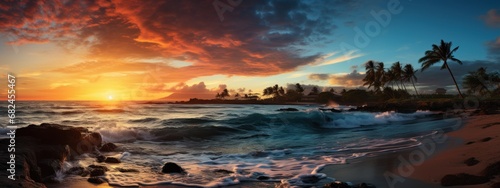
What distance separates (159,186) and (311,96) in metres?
158

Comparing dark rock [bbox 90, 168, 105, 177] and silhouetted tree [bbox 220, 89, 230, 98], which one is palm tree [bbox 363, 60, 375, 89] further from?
silhouetted tree [bbox 220, 89, 230, 98]

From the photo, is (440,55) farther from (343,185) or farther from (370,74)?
(343,185)

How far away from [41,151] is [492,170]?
37.5ft

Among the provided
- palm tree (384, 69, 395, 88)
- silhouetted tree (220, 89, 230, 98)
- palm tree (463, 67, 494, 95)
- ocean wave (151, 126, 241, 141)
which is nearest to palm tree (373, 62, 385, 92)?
palm tree (384, 69, 395, 88)

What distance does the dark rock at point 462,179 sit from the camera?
552cm

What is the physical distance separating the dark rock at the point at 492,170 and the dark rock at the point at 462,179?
0.57 feet

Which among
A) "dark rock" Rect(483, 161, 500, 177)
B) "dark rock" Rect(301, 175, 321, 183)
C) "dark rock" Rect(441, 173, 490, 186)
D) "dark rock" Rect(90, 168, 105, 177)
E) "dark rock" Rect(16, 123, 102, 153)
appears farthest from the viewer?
"dark rock" Rect(16, 123, 102, 153)

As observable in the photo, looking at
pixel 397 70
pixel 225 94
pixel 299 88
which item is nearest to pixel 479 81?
pixel 397 70

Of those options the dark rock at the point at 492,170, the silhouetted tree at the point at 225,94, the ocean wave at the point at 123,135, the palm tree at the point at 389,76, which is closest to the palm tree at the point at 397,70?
the palm tree at the point at 389,76

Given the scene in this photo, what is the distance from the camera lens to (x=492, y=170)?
5719mm

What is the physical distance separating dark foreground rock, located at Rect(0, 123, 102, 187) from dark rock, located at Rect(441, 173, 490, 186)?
805 centimetres

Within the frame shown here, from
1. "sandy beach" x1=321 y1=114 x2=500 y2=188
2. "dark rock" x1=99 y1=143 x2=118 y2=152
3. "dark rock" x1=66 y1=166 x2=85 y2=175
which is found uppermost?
"sandy beach" x1=321 y1=114 x2=500 y2=188

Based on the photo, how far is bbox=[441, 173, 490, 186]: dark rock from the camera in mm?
5517

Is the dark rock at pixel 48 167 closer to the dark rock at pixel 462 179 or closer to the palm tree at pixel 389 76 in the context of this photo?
the dark rock at pixel 462 179
